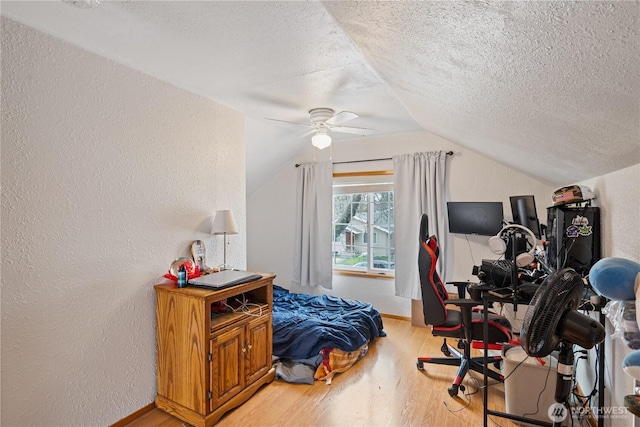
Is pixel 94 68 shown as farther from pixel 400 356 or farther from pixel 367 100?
pixel 400 356

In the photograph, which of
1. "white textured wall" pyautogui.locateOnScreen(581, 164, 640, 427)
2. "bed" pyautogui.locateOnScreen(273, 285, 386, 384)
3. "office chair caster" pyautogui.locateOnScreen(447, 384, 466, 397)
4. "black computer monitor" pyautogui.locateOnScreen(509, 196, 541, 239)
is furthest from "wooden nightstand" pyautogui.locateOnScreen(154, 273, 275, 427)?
"black computer monitor" pyautogui.locateOnScreen(509, 196, 541, 239)

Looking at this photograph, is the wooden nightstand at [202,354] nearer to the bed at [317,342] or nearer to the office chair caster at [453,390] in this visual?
the bed at [317,342]

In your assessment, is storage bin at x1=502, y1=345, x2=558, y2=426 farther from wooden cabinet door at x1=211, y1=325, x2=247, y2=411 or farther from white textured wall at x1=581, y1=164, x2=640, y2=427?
wooden cabinet door at x1=211, y1=325, x2=247, y2=411

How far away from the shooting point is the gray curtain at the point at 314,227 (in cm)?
420

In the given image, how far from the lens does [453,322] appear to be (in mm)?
2385

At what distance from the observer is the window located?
4.10 meters

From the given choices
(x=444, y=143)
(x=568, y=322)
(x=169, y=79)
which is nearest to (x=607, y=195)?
(x=568, y=322)

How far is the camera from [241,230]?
112 inches

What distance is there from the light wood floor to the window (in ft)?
5.37

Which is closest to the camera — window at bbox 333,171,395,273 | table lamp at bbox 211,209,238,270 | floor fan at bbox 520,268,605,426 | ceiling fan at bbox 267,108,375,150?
floor fan at bbox 520,268,605,426

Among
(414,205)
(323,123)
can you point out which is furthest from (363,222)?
(323,123)

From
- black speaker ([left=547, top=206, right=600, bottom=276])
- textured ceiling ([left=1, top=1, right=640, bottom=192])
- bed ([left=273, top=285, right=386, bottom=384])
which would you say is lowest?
bed ([left=273, top=285, right=386, bottom=384])

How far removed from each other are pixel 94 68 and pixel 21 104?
448 millimetres

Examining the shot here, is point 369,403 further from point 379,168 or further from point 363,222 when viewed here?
point 379,168
